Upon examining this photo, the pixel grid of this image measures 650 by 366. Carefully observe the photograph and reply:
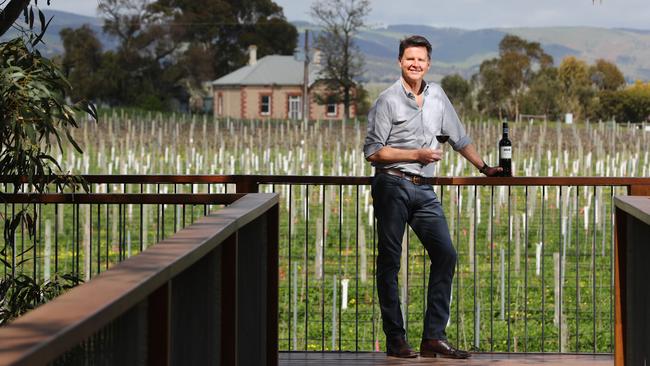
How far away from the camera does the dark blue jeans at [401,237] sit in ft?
20.9

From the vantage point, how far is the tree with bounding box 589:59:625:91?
94.8 metres

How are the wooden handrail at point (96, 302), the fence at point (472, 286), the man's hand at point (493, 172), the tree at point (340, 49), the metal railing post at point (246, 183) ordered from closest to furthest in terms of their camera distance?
the wooden handrail at point (96, 302)
the man's hand at point (493, 172)
the metal railing post at point (246, 183)
the fence at point (472, 286)
the tree at point (340, 49)

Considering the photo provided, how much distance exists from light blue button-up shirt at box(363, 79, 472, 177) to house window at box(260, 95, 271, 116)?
292ft

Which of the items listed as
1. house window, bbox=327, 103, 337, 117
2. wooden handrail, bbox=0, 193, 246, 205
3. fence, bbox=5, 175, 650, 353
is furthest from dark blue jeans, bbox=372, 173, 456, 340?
house window, bbox=327, 103, 337, 117

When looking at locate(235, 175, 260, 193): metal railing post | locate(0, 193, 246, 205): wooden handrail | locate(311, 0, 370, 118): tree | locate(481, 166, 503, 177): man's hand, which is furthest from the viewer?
locate(311, 0, 370, 118): tree

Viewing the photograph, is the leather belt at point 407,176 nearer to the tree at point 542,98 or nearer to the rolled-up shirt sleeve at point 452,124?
the rolled-up shirt sleeve at point 452,124

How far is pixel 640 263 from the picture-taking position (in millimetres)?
5113

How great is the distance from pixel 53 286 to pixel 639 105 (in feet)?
257

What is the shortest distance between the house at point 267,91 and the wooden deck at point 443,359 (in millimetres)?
78770

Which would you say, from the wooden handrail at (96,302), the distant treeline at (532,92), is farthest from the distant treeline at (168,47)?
the wooden handrail at (96,302)

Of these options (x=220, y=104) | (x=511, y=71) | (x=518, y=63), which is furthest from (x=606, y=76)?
(x=220, y=104)

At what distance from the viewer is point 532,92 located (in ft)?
263

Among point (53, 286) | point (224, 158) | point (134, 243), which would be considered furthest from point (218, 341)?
point (224, 158)

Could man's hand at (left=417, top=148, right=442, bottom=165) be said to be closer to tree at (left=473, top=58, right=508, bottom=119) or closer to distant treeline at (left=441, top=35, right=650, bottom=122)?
distant treeline at (left=441, top=35, right=650, bottom=122)
